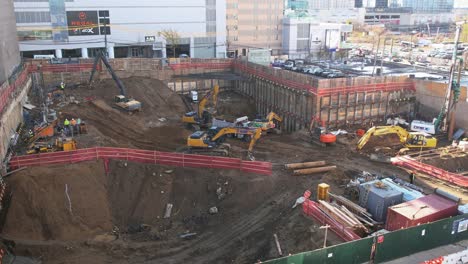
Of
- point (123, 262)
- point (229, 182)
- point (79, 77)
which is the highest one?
point (79, 77)

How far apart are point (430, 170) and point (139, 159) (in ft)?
70.7

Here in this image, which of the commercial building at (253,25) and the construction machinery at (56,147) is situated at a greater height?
the commercial building at (253,25)

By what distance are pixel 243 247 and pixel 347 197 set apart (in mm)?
7709

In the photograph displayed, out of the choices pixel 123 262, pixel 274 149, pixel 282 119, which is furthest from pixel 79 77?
pixel 123 262

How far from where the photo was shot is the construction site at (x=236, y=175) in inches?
871

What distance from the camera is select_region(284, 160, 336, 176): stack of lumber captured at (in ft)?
99.1

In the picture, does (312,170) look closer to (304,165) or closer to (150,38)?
(304,165)

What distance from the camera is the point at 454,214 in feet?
72.2

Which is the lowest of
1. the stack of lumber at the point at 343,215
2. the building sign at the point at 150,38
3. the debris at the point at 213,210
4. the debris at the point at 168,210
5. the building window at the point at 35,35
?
the debris at the point at 168,210

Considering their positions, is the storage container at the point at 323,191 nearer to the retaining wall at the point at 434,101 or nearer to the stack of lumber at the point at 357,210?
the stack of lumber at the point at 357,210

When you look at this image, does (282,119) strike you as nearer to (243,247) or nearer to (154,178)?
(154,178)

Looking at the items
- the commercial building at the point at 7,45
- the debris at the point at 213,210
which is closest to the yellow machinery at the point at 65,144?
the debris at the point at 213,210

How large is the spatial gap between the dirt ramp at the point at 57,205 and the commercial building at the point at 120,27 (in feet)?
158

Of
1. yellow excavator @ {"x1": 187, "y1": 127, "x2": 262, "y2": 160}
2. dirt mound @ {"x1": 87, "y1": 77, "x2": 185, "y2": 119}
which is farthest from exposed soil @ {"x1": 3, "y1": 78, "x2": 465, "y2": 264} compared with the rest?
dirt mound @ {"x1": 87, "y1": 77, "x2": 185, "y2": 119}
